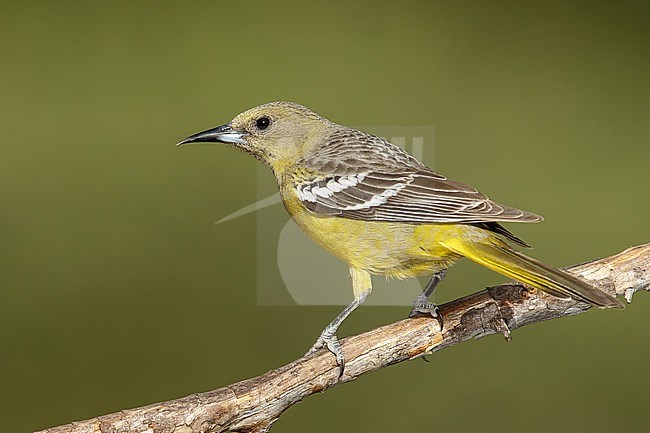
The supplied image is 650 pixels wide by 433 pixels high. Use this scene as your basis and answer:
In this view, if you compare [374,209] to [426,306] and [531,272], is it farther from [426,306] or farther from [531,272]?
[531,272]

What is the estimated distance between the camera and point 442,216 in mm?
1521

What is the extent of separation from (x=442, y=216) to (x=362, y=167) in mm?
249

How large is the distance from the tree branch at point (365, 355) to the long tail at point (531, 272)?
0.68ft

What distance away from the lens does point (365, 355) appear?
1.56 metres

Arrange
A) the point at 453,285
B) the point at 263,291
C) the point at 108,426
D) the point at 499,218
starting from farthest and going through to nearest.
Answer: the point at 453,285 < the point at 263,291 < the point at 499,218 < the point at 108,426

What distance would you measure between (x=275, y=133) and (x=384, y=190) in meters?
0.28

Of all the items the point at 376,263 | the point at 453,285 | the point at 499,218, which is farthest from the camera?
the point at 453,285

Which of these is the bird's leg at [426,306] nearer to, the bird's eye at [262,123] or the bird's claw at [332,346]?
the bird's claw at [332,346]

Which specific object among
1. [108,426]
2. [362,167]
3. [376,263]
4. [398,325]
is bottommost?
[108,426]

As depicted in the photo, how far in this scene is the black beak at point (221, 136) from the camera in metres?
1.68

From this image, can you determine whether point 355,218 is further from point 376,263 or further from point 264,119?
point 264,119

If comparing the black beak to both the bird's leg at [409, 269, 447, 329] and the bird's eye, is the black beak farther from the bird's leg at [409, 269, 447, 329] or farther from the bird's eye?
the bird's leg at [409, 269, 447, 329]

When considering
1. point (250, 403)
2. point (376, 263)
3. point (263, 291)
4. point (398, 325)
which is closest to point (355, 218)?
point (376, 263)

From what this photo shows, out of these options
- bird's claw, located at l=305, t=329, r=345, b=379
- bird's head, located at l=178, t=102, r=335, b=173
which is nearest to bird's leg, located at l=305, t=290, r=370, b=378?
bird's claw, located at l=305, t=329, r=345, b=379
